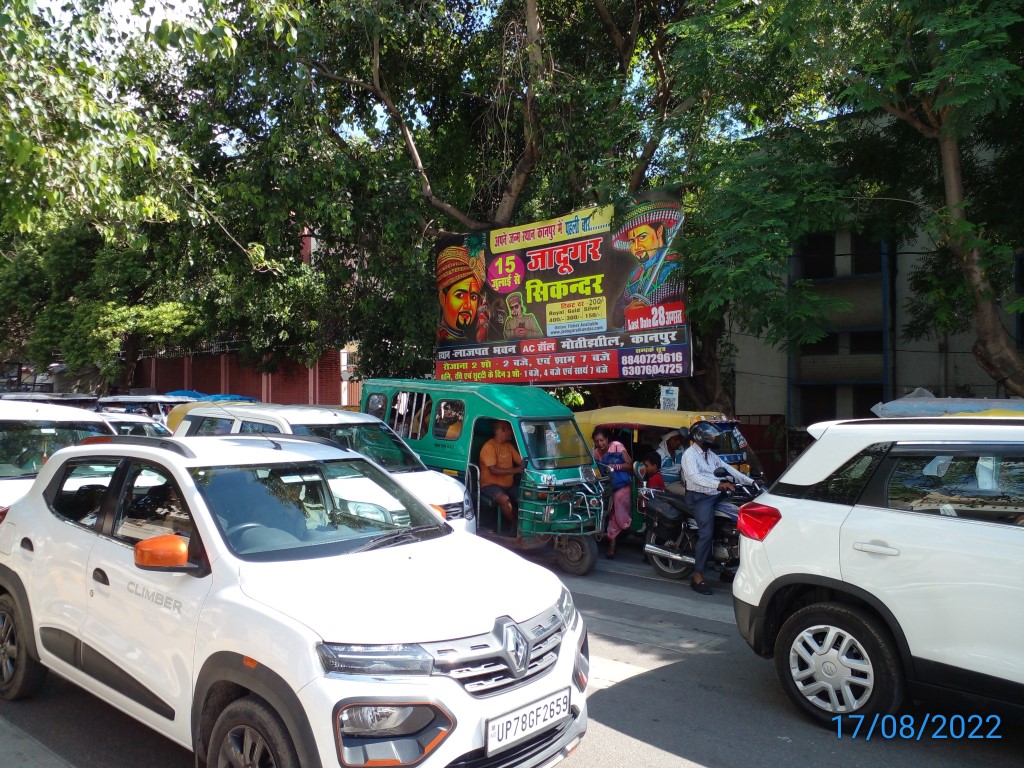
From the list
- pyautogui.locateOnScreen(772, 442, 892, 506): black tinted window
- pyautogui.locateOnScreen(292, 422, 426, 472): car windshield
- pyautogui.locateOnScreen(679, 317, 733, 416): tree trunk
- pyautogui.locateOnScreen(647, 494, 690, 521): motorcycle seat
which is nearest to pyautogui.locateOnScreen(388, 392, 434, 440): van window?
pyautogui.locateOnScreen(292, 422, 426, 472): car windshield

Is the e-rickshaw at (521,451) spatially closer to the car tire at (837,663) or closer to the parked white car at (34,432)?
the parked white car at (34,432)

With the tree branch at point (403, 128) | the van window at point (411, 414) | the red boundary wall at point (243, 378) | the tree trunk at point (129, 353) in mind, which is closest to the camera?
the van window at point (411, 414)

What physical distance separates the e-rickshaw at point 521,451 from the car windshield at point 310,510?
14.2 ft

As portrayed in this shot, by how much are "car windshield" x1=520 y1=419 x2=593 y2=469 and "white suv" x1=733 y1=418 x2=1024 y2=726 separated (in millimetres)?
4379

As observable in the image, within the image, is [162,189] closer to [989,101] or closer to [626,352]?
[626,352]

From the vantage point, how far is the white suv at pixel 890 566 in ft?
13.0

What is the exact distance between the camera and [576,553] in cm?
907

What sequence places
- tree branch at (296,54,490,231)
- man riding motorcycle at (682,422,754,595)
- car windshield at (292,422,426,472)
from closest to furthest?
man riding motorcycle at (682,422,754,595) → car windshield at (292,422,426,472) → tree branch at (296,54,490,231)

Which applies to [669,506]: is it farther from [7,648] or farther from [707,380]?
[7,648]

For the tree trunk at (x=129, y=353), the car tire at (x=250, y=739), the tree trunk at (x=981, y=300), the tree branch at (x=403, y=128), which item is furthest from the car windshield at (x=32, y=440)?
the tree trunk at (x=129, y=353)

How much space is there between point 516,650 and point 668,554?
5644 millimetres

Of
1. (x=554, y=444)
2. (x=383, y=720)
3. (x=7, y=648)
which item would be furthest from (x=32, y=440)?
(x=383, y=720)

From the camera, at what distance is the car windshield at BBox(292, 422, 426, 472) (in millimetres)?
8805

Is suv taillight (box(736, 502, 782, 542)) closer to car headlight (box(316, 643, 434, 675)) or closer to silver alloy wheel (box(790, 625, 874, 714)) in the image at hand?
silver alloy wheel (box(790, 625, 874, 714))
